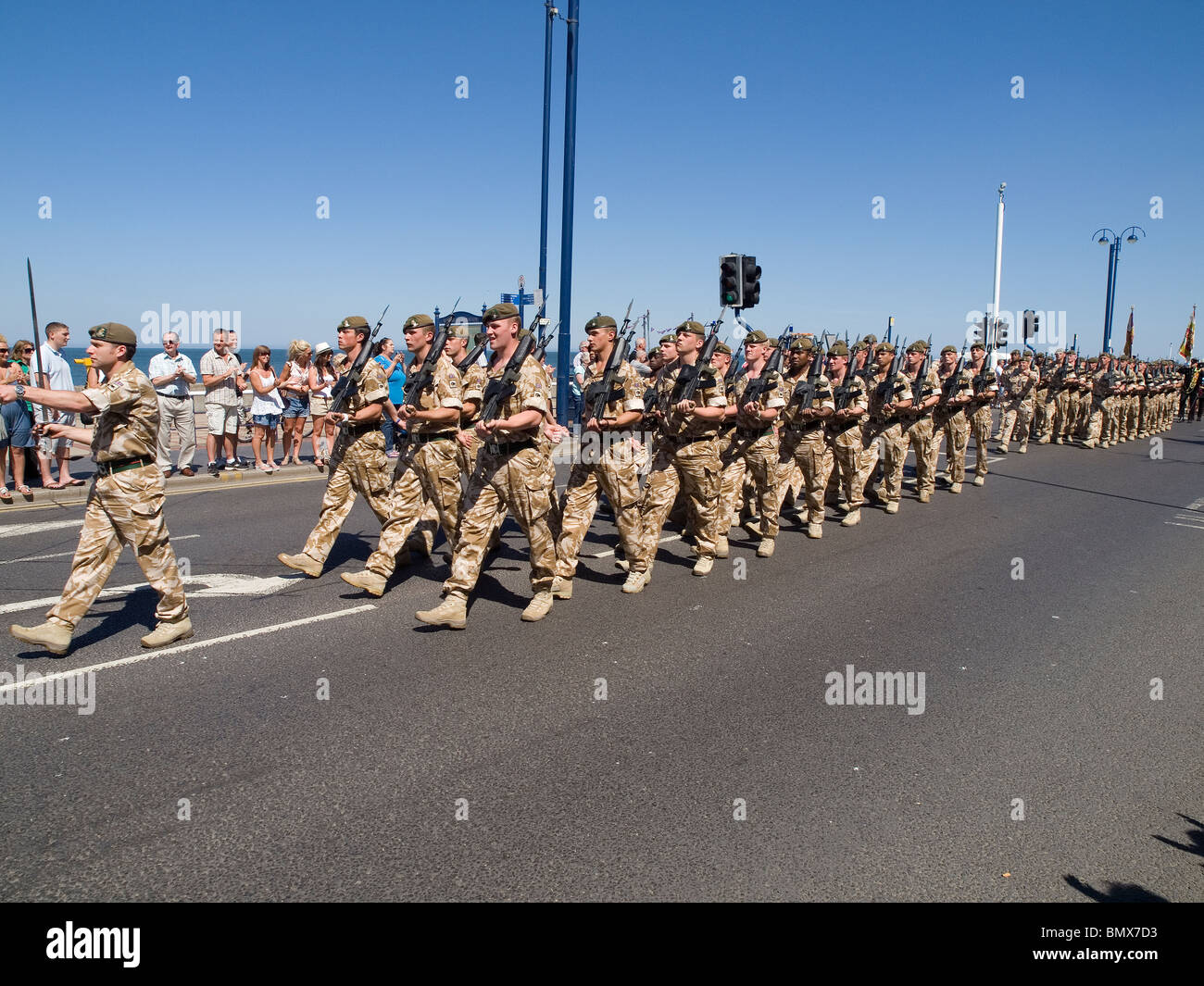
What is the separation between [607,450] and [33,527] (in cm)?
610

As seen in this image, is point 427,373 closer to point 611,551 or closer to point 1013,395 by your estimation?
point 611,551

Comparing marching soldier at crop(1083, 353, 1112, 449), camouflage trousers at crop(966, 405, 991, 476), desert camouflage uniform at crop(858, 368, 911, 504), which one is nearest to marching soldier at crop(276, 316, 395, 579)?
desert camouflage uniform at crop(858, 368, 911, 504)

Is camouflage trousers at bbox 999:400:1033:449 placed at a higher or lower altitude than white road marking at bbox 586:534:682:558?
higher

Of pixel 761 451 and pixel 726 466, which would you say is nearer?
pixel 761 451

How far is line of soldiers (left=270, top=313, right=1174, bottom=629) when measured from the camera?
6.06 metres

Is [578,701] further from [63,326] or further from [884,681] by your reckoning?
[63,326]

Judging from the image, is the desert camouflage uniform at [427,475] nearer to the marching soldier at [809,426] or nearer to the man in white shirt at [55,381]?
the marching soldier at [809,426]

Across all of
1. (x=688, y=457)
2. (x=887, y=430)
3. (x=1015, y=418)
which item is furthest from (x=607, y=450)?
A: (x=1015, y=418)

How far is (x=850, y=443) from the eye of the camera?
10328 mm

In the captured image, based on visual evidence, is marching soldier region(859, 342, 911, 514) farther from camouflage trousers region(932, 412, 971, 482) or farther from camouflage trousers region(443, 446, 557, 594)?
camouflage trousers region(443, 446, 557, 594)

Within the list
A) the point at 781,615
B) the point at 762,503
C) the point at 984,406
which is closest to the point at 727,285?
the point at 984,406

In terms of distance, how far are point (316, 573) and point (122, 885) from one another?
13.4ft

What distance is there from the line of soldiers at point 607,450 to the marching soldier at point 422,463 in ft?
0.04

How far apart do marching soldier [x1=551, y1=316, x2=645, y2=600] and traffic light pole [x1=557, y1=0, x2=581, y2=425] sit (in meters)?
6.77
